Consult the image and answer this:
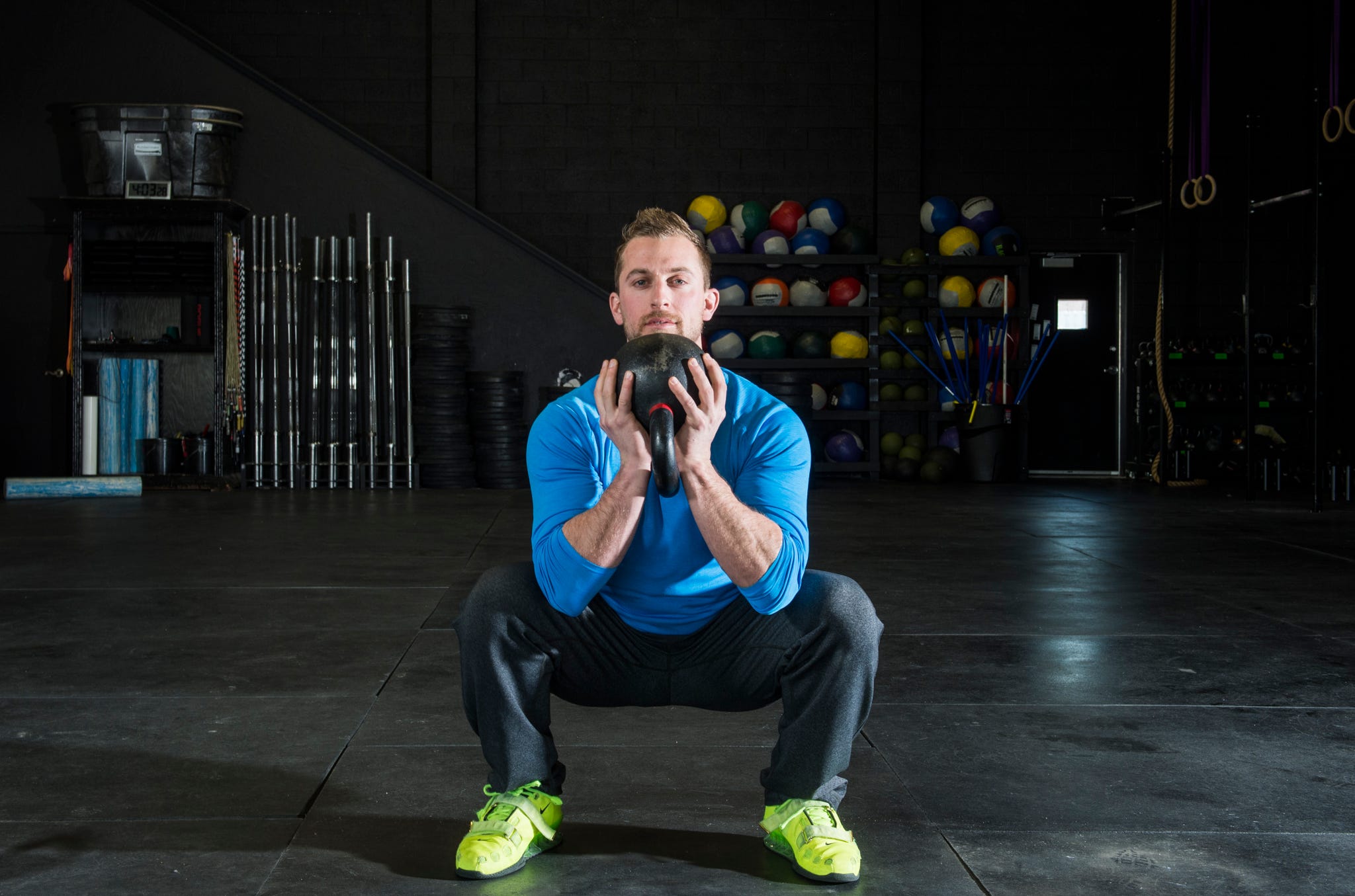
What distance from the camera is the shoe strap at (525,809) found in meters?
1.78

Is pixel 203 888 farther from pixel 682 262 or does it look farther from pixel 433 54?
pixel 433 54

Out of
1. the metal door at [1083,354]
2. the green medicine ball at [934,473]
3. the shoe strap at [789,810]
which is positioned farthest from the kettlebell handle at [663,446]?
the metal door at [1083,354]

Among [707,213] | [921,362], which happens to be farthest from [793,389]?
[707,213]

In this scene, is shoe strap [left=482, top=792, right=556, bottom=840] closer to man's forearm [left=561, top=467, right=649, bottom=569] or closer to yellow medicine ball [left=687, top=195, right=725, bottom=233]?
man's forearm [left=561, top=467, right=649, bottom=569]

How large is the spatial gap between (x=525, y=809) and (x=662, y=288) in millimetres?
763

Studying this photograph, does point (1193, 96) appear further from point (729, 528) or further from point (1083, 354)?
point (729, 528)

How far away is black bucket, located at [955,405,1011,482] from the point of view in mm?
9352

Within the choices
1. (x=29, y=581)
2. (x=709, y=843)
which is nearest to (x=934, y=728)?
(x=709, y=843)

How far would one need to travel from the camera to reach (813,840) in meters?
1.71

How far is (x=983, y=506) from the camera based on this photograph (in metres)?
7.43

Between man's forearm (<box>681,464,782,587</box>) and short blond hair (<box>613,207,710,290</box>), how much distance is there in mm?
357

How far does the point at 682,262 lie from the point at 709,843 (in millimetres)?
848

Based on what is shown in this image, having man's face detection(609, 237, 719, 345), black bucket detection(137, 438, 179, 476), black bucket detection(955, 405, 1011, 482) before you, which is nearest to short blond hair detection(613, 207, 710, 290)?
man's face detection(609, 237, 719, 345)

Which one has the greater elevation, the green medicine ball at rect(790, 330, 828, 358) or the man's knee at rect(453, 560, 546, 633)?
the green medicine ball at rect(790, 330, 828, 358)
